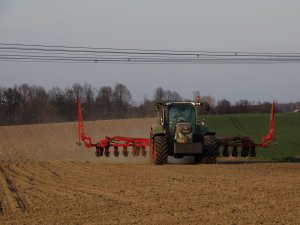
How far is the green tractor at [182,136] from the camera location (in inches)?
810

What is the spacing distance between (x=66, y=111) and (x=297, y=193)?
4523 centimetres

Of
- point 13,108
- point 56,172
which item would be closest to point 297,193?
point 56,172

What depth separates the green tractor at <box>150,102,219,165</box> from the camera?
20.6 m

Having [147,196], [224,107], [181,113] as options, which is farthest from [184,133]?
[224,107]

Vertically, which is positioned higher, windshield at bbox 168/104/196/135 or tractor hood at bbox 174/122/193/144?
windshield at bbox 168/104/196/135

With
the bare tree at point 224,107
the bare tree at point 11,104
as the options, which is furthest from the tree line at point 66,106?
the bare tree at point 224,107

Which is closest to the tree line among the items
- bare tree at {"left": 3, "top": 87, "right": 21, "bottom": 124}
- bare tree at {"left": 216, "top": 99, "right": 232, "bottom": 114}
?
bare tree at {"left": 3, "top": 87, "right": 21, "bottom": 124}

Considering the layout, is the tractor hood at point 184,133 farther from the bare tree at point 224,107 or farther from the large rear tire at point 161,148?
the bare tree at point 224,107

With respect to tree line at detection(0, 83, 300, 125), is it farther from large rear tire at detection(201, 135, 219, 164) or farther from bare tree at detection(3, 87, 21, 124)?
large rear tire at detection(201, 135, 219, 164)

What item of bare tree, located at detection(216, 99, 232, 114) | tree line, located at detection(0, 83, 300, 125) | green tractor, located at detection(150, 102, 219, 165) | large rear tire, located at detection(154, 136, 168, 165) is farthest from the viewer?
bare tree, located at detection(216, 99, 232, 114)

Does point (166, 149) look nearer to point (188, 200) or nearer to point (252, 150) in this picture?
point (252, 150)

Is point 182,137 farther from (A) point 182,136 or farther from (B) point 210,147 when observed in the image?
(B) point 210,147

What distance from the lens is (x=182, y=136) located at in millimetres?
20797

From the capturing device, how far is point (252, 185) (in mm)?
13711
